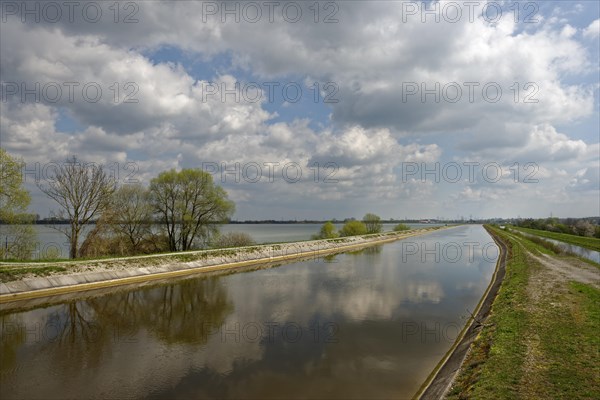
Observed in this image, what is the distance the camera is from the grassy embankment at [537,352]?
764cm

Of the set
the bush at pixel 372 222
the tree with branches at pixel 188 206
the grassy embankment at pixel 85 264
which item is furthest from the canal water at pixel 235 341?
the bush at pixel 372 222

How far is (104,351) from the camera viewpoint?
12180 millimetres

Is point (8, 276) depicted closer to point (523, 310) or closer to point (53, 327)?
point (53, 327)

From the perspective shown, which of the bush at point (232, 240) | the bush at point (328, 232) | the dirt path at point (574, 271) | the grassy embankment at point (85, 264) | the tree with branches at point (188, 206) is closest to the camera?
the grassy embankment at point (85, 264)

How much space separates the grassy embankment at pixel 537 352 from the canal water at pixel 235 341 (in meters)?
1.67

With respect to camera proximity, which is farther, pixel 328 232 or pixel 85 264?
pixel 328 232

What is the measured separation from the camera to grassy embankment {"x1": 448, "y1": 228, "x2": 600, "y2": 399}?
7637 mm

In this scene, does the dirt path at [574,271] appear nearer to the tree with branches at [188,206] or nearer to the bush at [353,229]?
the tree with branches at [188,206]

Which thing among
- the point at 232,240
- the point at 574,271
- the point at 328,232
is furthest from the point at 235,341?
the point at 328,232

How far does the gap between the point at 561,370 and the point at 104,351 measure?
14312mm

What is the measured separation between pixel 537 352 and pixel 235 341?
398 inches

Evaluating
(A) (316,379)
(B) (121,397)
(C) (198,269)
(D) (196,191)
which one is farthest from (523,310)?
(D) (196,191)

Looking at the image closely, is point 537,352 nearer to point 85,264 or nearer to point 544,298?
point 544,298

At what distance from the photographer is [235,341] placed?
13141mm
